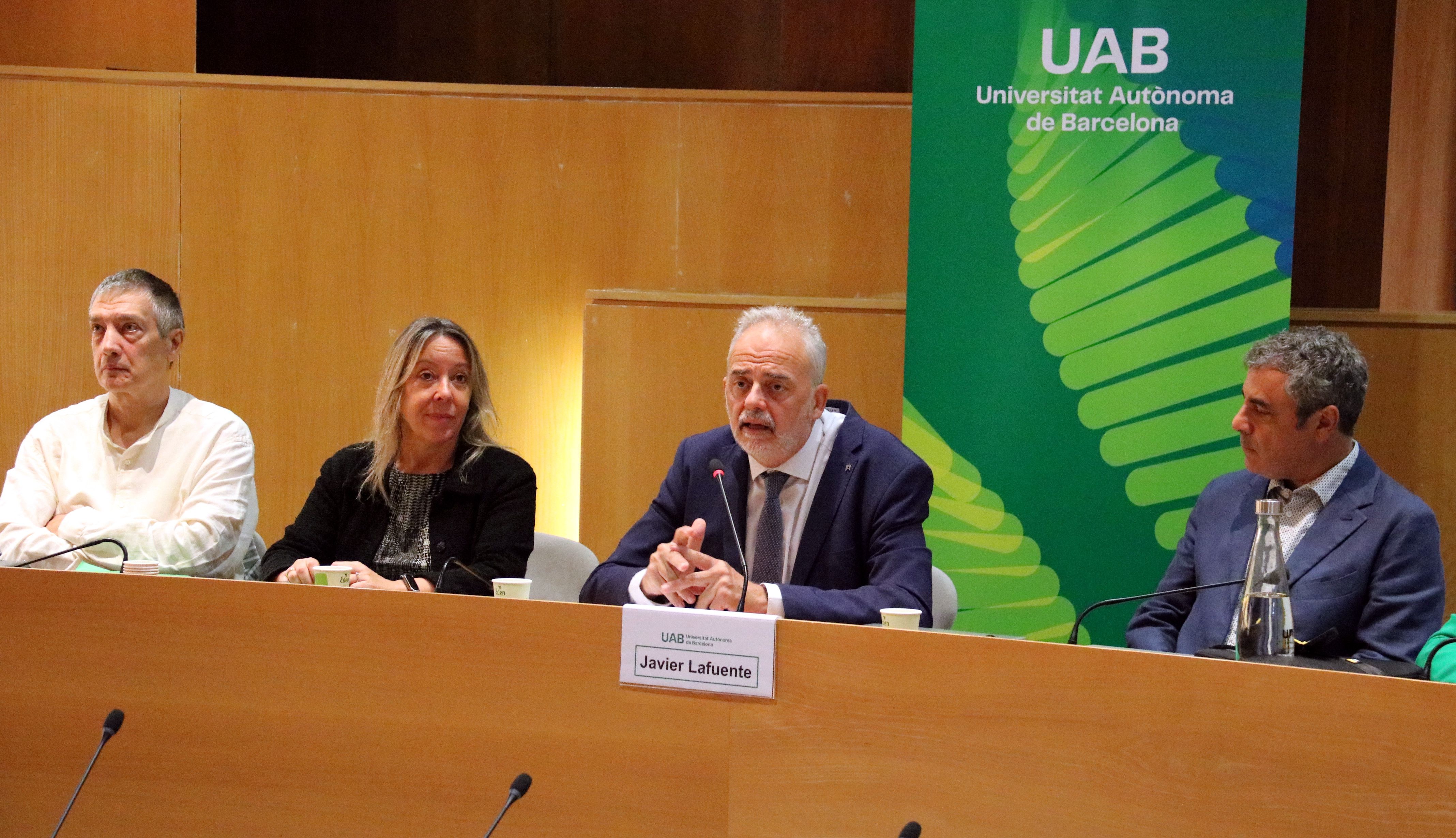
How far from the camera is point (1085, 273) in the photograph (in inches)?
121

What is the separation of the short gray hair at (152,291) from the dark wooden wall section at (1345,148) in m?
3.25

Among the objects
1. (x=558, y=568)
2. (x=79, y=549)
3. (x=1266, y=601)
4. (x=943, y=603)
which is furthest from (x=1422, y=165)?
(x=79, y=549)

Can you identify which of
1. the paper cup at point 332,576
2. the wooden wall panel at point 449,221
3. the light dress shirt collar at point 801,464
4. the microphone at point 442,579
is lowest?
the microphone at point 442,579

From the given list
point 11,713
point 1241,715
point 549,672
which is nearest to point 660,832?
point 549,672

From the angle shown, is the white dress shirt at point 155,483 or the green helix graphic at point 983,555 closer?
the white dress shirt at point 155,483

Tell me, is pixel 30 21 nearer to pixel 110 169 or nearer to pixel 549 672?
pixel 110 169

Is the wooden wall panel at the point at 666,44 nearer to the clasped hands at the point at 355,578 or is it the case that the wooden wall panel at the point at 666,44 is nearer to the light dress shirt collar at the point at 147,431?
the light dress shirt collar at the point at 147,431

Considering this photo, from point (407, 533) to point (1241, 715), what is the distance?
179 centimetres

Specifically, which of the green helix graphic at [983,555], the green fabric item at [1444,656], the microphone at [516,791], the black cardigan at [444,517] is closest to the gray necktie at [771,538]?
the black cardigan at [444,517]

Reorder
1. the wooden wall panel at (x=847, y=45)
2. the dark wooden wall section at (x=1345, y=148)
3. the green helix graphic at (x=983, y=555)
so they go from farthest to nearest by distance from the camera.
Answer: the wooden wall panel at (x=847, y=45) < the dark wooden wall section at (x=1345, y=148) < the green helix graphic at (x=983, y=555)

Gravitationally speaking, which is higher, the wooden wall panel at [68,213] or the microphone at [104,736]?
the wooden wall panel at [68,213]

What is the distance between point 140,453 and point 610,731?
1.68 metres

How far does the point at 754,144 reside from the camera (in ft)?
12.7

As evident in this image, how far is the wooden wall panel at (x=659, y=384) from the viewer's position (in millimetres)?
3625
